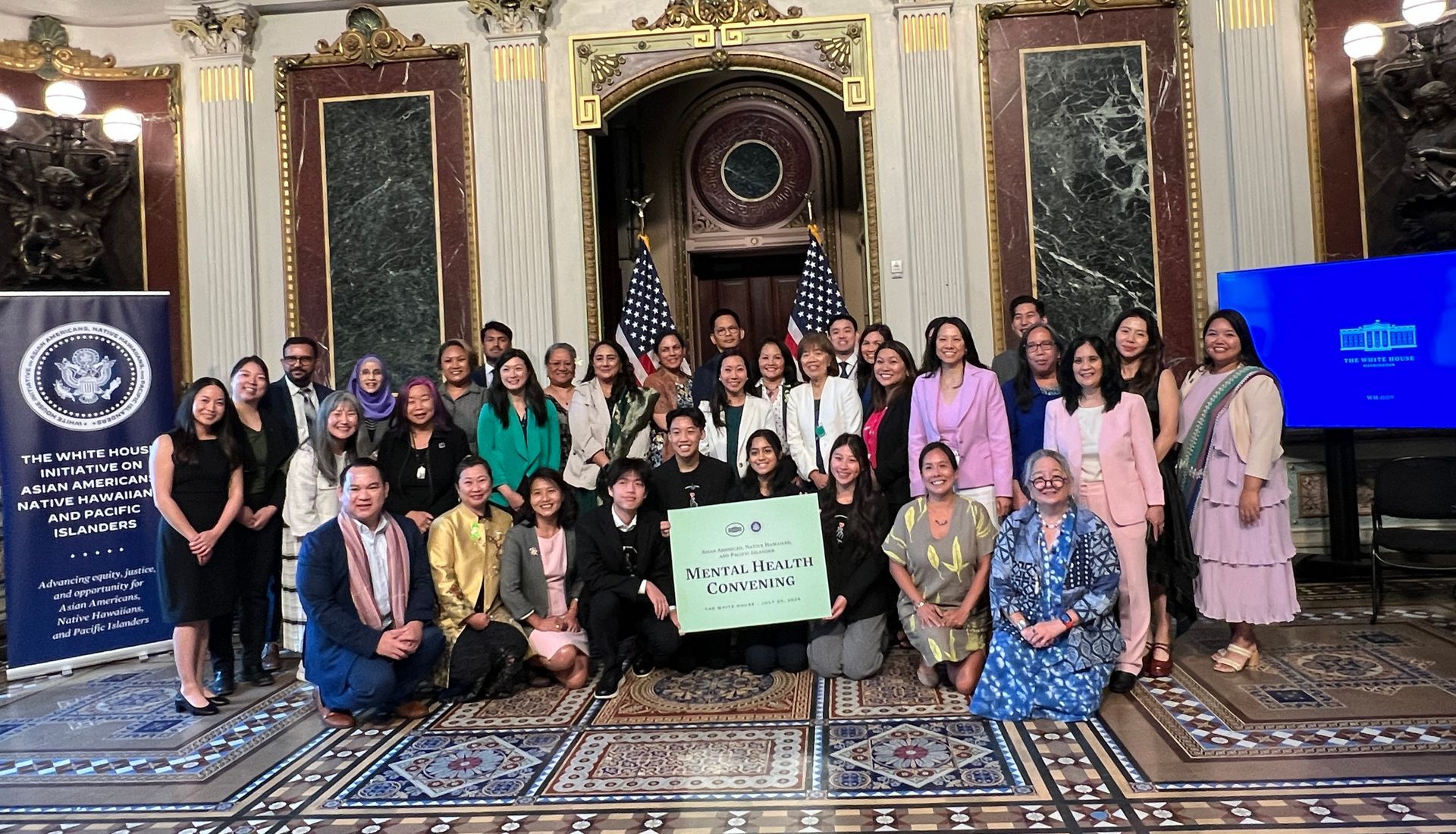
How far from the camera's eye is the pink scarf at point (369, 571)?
14.3 feet

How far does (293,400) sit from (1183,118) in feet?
20.1

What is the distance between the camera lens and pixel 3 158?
726 cm

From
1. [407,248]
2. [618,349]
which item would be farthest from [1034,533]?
[407,248]

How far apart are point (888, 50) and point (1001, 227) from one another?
152cm

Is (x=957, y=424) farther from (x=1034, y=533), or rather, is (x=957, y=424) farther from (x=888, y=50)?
(x=888, y=50)

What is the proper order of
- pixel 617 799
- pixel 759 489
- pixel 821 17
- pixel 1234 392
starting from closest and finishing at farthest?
pixel 617 799 → pixel 1234 392 → pixel 759 489 → pixel 821 17

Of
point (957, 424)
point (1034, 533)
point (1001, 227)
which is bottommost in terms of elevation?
point (1034, 533)

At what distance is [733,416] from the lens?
540 cm

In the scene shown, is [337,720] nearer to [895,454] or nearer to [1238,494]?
[895,454]

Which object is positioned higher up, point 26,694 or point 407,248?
point 407,248

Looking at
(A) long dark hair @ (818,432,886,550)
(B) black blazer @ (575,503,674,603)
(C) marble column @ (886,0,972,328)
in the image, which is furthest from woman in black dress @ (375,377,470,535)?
(C) marble column @ (886,0,972,328)

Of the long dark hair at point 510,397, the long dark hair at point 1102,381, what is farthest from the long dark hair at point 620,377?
the long dark hair at point 1102,381

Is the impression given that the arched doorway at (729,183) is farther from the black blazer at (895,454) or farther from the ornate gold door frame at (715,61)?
the black blazer at (895,454)

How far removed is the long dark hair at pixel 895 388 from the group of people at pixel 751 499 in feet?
0.05
